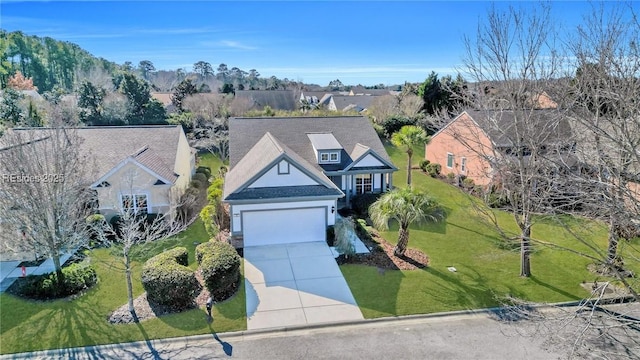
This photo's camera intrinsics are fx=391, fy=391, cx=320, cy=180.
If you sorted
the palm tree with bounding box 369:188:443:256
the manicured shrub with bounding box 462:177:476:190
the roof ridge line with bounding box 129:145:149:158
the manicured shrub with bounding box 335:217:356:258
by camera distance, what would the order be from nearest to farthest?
the palm tree with bounding box 369:188:443:256 < the manicured shrub with bounding box 335:217:356:258 < the roof ridge line with bounding box 129:145:149:158 < the manicured shrub with bounding box 462:177:476:190

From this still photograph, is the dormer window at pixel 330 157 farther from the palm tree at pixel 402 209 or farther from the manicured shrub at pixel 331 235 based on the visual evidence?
the palm tree at pixel 402 209

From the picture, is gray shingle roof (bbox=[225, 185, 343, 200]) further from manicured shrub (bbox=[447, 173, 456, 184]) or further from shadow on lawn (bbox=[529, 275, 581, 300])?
manicured shrub (bbox=[447, 173, 456, 184])

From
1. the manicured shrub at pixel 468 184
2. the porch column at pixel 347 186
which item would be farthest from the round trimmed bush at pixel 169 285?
the manicured shrub at pixel 468 184

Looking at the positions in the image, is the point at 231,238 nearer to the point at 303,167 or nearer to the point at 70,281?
the point at 303,167

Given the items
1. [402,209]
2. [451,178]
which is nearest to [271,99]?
[451,178]

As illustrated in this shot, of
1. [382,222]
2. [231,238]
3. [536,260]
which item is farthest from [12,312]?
[536,260]

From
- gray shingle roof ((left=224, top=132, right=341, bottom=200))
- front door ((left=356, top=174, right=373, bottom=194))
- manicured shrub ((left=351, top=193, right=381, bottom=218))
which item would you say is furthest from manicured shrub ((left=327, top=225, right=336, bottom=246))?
front door ((left=356, top=174, right=373, bottom=194))
